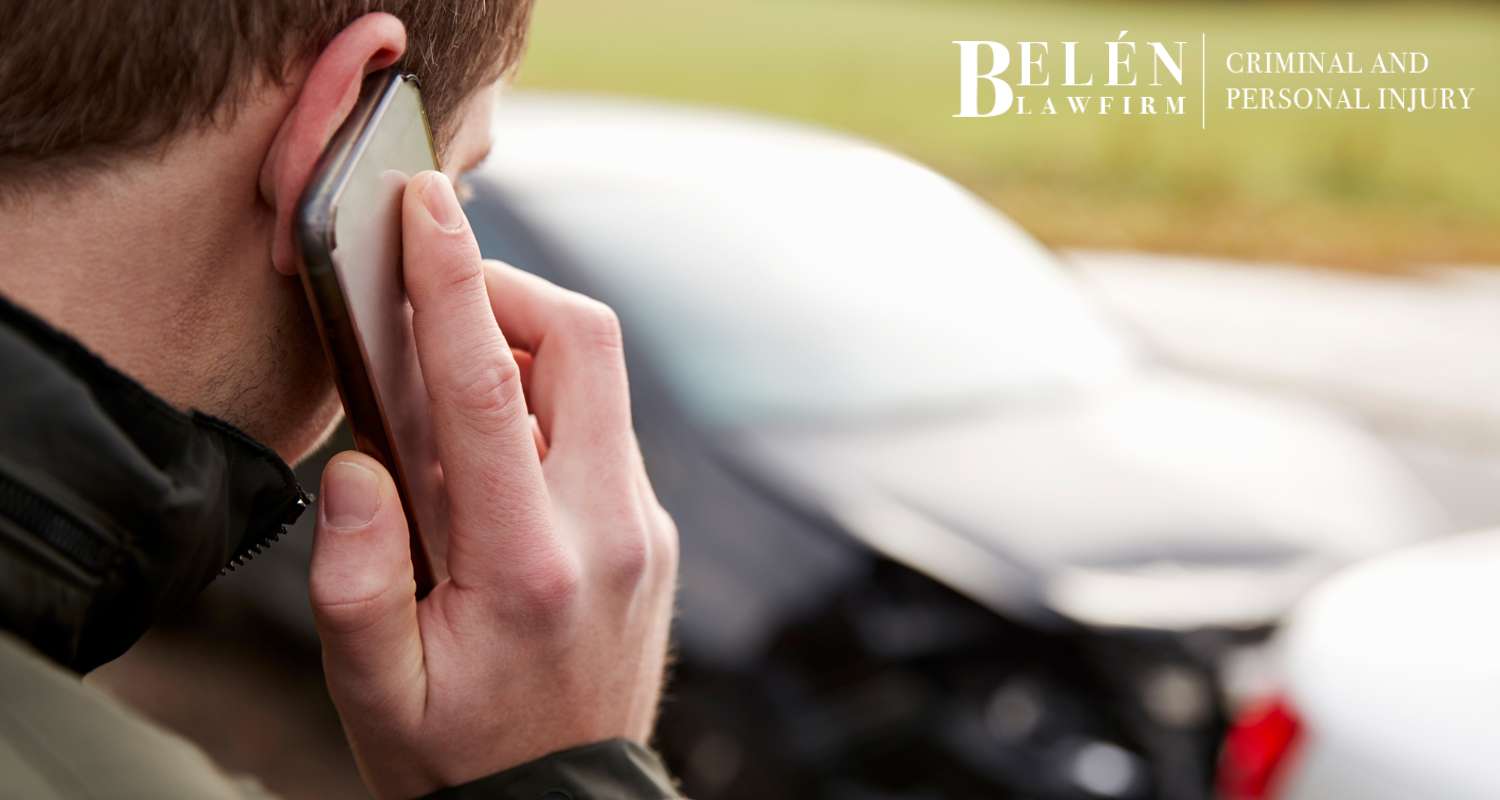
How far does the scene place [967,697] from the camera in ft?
10.1

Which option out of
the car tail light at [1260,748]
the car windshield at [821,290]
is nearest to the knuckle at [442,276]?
the car tail light at [1260,748]

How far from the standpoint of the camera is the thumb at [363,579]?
126 centimetres

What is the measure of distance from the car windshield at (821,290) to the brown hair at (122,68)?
89.7 inches

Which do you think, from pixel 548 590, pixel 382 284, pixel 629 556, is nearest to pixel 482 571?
pixel 548 590

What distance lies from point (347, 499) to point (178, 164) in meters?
0.31

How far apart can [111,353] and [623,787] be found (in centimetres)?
60

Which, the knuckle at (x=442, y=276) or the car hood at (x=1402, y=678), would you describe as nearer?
the knuckle at (x=442, y=276)

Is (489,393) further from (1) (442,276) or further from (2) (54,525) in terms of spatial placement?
(2) (54,525)

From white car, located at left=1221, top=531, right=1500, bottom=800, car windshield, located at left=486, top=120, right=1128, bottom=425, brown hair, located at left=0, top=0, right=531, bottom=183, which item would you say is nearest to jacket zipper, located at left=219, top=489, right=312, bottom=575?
brown hair, located at left=0, top=0, right=531, bottom=183

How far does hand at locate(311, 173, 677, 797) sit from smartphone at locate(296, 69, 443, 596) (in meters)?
0.03

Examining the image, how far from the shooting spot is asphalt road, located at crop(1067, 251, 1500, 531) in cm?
788

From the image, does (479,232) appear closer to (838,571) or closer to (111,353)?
(838,571)

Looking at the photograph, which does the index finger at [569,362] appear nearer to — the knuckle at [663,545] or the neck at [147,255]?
the knuckle at [663,545]

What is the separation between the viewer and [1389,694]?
210 cm
